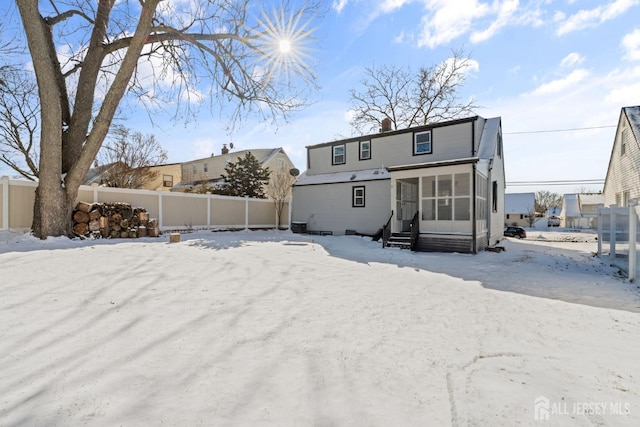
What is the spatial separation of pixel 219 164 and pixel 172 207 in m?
16.0

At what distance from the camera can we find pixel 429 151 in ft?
49.2

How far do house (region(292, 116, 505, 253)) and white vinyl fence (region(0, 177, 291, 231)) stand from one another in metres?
2.34

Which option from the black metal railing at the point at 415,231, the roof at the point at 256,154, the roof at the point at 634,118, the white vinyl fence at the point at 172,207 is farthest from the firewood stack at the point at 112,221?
the roof at the point at 634,118

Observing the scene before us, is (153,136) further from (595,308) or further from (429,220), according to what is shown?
(595,308)

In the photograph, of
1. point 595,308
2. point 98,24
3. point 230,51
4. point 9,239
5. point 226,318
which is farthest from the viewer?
A: point 230,51

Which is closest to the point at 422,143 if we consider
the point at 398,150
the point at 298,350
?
the point at 398,150

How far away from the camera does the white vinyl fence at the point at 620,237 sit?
6836 mm

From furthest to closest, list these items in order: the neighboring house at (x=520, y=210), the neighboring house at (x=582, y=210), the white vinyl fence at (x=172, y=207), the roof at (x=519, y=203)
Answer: the roof at (x=519, y=203) < the neighboring house at (x=520, y=210) < the neighboring house at (x=582, y=210) < the white vinyl fence at (x=172, y=207)

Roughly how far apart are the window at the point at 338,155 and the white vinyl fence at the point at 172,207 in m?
4.23

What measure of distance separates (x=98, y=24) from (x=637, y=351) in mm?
15292

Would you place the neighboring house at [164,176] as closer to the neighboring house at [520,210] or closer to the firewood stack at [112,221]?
the firewood stack at [112,221]

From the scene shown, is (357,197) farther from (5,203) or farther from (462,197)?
(5,203)

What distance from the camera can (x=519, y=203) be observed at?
1805 inches

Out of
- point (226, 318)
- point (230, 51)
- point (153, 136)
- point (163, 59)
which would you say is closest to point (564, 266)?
point (226, 318)
